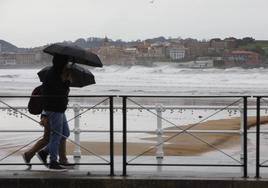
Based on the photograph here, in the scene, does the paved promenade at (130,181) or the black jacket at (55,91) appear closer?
the paved promenade at (130,181)

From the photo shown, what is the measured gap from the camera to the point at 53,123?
8336 mm

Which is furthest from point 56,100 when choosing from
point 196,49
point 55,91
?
point 196,49

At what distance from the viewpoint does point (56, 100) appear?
8.27 meters

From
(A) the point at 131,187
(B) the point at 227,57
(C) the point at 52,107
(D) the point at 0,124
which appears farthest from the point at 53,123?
(B) the point at 227,57

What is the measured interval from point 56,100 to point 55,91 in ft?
0.43

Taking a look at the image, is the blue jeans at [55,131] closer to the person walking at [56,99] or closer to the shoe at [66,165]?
the person walking at [56,99]

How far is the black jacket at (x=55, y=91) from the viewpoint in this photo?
26.9ft

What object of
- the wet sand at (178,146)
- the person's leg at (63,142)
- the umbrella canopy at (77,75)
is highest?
the umbrella canopy at (77,75)

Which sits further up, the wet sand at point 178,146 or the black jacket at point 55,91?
the black jacket at point 55,91

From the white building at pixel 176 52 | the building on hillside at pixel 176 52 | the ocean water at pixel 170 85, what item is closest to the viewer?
the ocean water at pixel 170 85

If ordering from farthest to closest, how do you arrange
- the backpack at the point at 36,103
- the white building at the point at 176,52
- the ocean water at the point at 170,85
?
1. the white building at the point at 176,52
2. the ocean water at the point at 170,85
3. the backpack at the point at 36,103

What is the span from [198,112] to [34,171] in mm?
17338

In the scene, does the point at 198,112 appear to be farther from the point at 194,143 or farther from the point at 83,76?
the point at 83,76

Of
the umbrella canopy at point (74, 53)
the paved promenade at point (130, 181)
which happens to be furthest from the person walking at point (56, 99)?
the paved promenade at point (130, 181)
